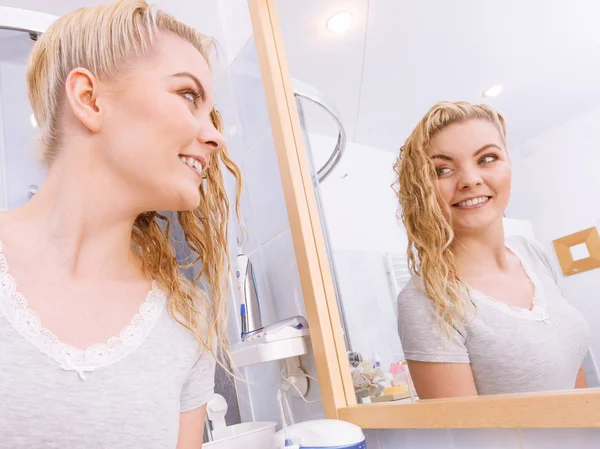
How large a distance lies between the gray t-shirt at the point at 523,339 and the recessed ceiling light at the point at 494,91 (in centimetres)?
21

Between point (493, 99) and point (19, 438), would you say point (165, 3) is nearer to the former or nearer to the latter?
point (493, 99)

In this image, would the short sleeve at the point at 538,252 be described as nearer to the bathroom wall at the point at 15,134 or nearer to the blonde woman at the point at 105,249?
the blonde woman at the point at 105,249

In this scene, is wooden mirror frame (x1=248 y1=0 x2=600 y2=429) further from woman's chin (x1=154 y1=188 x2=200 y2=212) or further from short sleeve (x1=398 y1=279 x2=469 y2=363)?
woman's chin (x1=154 y1=188 x2=200 y2=212)

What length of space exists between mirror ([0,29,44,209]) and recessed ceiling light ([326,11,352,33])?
0.82 metres

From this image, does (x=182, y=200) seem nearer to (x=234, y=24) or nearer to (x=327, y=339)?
(x=327, y=339)

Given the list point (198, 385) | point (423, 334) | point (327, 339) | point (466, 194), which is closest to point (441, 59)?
point (466, 194)

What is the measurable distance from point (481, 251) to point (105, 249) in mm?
604

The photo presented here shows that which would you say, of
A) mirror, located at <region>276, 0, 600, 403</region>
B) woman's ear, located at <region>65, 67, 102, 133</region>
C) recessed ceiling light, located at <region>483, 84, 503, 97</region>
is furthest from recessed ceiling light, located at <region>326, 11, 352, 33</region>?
woman's ear, located at <region>65, 67, 102, 133</region>

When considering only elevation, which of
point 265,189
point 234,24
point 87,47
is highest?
point 234,24

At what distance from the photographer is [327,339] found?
965 mm

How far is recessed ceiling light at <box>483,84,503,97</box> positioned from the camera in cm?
68

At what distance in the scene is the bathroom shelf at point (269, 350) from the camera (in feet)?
3.16

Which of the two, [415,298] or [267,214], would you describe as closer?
[415,298]

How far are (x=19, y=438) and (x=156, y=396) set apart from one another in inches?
7.4
